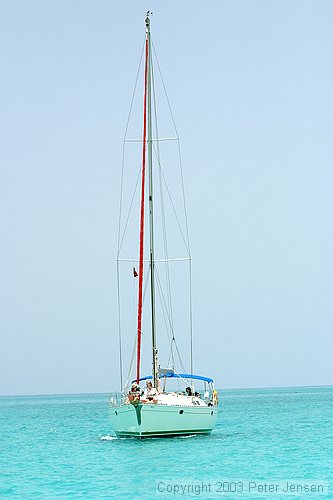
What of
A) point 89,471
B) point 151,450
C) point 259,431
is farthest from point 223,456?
point 259,431

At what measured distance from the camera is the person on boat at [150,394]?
42.3m

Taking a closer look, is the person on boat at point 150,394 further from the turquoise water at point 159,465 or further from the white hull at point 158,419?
the turquoise water at point 159,465

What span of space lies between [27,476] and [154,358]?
11.3 metres

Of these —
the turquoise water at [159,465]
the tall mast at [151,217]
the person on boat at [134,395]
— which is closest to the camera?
the turquoise water at [159,465]

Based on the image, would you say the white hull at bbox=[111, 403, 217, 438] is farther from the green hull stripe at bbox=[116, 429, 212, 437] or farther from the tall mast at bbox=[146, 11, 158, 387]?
the tall mast at bbox=[146, 11, 158, 387]

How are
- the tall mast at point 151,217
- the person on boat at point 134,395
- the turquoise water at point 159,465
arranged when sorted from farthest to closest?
the tall mast at point 151,217 → the person on boat at point 134,395 → the turquoise water at point 159,465

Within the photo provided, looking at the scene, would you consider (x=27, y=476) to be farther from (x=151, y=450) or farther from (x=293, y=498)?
(x=293, y=498)

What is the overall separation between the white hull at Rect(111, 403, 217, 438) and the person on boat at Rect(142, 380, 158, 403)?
0.41 metres

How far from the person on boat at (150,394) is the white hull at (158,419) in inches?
16.2

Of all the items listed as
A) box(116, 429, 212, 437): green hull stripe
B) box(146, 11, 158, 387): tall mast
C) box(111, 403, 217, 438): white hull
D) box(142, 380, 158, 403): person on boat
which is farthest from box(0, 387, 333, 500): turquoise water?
box(146, 11, 158, 387): tall mast

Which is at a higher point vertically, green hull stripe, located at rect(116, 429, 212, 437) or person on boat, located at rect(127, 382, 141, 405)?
person on boat, located at rect(127, 382, 141, 405)

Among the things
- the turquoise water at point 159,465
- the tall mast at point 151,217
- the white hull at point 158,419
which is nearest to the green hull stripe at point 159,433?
the white hull at point 158,419

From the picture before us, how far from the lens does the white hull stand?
42.2 m

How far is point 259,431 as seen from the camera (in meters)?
59.5
